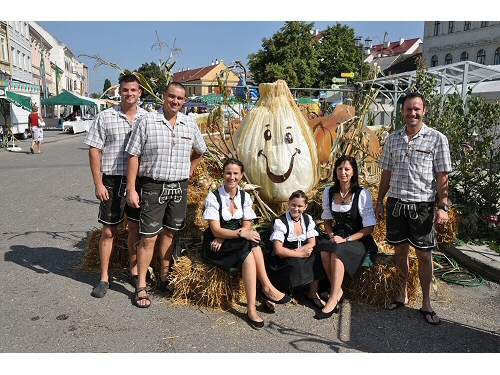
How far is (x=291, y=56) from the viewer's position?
3244 cm

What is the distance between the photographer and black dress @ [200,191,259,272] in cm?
329

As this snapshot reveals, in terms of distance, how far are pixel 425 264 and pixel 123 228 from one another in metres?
2.66

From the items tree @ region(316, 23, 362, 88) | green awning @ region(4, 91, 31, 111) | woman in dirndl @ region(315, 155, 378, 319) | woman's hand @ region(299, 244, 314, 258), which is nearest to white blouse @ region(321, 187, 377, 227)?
woman in dirndl @ region(315, 155, 378, 319)

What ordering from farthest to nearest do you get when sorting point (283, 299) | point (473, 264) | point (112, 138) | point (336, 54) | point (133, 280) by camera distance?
point (336, 54), point (473, 264), point (133, 280), point (112, 138), point (283, 299)

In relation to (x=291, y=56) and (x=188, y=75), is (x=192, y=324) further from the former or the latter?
(x=291, y=56)

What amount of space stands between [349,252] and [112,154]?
6.54ft

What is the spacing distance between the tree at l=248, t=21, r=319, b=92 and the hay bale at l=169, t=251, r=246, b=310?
28841 mm

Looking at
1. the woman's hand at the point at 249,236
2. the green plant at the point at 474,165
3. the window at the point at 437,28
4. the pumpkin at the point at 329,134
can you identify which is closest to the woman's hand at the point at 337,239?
the woman's hand at the point at 249,236

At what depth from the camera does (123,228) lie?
14.0ft

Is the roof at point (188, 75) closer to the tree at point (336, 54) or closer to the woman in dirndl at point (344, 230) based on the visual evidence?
the woman in dirndl at point (344, 230)

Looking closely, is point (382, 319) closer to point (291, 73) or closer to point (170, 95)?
point (170, 95)

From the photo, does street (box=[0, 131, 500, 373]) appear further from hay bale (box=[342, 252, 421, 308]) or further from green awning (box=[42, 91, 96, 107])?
green awning (box=[42, 91, 96, 107])

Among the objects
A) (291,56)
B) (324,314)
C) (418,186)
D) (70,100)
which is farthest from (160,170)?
(291,56)

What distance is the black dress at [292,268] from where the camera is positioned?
3400 millimetres
